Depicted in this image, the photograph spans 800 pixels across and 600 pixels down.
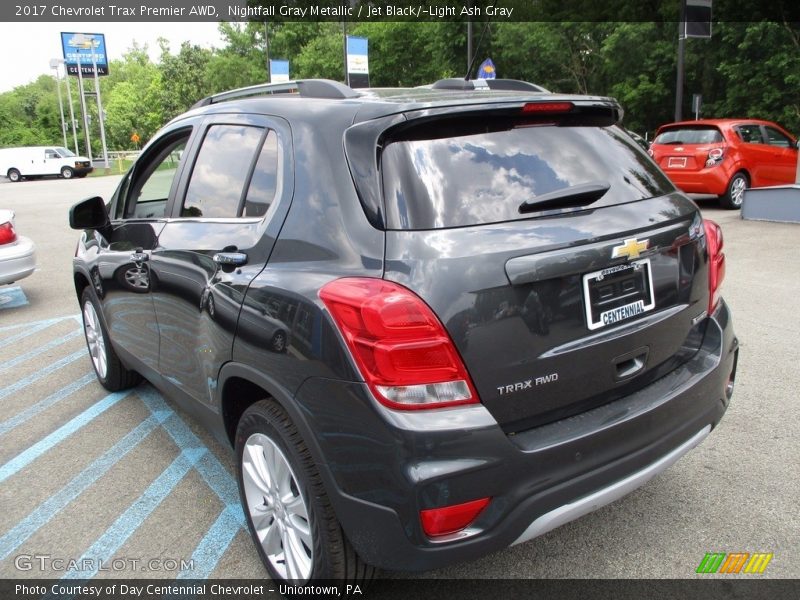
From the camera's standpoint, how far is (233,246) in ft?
8.71

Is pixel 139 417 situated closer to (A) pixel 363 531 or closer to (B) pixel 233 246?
(B) pixel 233 246

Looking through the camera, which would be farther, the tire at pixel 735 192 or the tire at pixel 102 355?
the tire at pixel 735 192

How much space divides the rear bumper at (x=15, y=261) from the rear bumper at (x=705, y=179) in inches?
415

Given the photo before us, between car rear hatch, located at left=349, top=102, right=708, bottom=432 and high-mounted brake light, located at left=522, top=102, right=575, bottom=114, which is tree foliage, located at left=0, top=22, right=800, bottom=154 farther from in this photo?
car rear hatch, located at left=349, top=102, right=708, bottom=432

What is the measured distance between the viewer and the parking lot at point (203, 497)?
9.04 ft

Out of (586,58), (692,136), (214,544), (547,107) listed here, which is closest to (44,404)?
(214,544)

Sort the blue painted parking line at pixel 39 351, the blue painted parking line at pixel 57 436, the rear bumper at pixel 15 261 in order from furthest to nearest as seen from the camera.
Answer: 1. the rear bumper at pixel 15 261
2. the blue painted parking line at pixel 39 351
3. the blue painted parking line at pixel 57 436

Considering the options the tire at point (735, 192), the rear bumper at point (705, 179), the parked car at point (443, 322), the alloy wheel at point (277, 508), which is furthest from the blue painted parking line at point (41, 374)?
the tire at point (735, 192)

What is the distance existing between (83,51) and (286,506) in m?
62.8

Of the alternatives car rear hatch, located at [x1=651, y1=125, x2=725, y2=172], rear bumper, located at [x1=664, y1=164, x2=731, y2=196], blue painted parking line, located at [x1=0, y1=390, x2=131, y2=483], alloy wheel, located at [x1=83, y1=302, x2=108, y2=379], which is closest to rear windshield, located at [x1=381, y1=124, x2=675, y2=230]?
blue painted parking line, located at [x1=0, y1=390, x2=131, y2=483]

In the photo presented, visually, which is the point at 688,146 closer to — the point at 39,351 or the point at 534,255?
the point at 39,351

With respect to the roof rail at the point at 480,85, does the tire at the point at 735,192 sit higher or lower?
lower

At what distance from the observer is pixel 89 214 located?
12.6ft

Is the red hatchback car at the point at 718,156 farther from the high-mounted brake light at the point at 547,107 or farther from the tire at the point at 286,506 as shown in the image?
the tire at the point at 286,506
